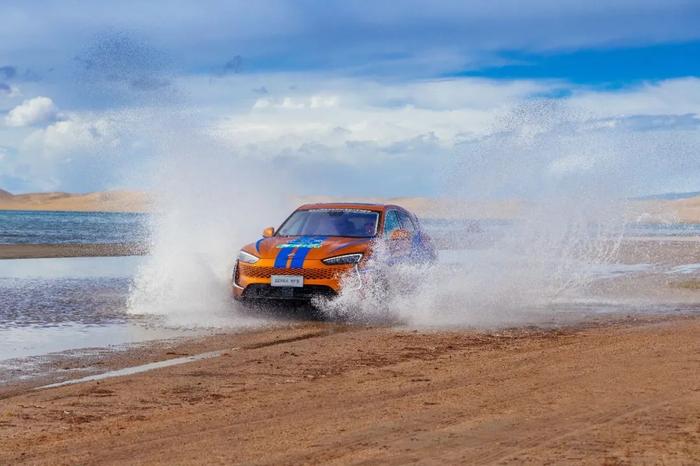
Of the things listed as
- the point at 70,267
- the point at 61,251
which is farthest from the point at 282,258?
the point at 61,251

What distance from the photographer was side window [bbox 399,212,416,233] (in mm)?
15090

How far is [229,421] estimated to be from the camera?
635cm

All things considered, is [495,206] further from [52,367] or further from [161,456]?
[161,456]

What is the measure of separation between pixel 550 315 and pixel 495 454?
861 cm

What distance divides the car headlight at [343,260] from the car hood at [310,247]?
54 millimetres

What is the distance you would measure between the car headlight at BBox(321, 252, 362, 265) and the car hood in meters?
0.05

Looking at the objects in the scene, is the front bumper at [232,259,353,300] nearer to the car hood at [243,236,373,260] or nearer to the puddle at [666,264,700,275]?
the car hood at [243,236,373,260]

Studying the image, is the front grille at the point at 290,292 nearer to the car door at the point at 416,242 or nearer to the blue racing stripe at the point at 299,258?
the blue racing stripe at the point at 299,258

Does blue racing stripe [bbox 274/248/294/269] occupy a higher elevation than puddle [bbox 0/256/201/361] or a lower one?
higher

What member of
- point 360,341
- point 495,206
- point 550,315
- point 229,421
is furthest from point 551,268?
point 229,421

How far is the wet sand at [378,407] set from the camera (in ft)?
18.0

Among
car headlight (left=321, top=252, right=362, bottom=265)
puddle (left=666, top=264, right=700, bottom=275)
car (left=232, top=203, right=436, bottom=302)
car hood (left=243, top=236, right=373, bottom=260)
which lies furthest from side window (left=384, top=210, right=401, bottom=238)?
puddle (left=666, top=264, right=700, bottom=275)

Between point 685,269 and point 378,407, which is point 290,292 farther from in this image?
point 685,269

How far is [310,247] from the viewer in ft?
42.5
